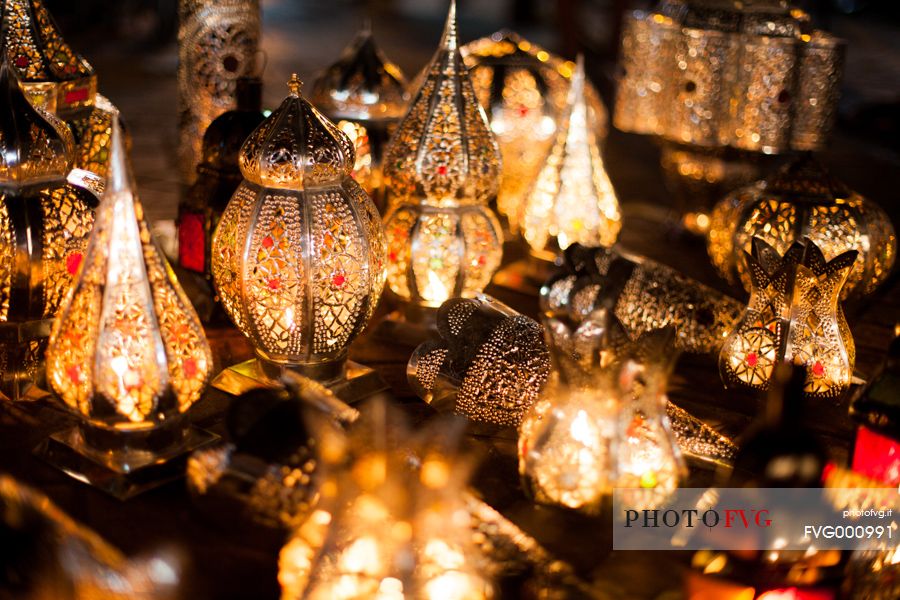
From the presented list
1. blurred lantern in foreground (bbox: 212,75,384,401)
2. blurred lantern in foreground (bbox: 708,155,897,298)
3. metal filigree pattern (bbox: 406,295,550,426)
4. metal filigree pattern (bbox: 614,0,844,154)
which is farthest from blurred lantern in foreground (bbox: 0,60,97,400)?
metal filigree pattern (bbox: 614,0,844,154)

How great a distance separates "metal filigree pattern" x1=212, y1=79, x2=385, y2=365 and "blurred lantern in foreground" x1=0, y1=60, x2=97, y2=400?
14 centimetres

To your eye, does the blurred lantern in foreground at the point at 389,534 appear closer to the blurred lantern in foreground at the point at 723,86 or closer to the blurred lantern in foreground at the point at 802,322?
the blurred lantern in foreground at the point at 802,322

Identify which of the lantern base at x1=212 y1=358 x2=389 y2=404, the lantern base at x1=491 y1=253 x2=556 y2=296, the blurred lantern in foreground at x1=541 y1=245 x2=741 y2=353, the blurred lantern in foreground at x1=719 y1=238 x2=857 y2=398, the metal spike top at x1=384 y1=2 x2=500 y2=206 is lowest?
the lantern base at x1=491 y1=253 x2=556 y2=296

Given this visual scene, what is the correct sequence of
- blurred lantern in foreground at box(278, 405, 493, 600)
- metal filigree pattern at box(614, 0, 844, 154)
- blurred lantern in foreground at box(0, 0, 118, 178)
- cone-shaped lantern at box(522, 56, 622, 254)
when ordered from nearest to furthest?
blurred lantern in foreground at box(278, 405, 493, 600) → blurred lantern in foreground at box(0, 0, 118, 178) → cone-shaped lantern at box(522, 56, 622, 254) → metal filigree pattern at box(614, 0, 844, 154)

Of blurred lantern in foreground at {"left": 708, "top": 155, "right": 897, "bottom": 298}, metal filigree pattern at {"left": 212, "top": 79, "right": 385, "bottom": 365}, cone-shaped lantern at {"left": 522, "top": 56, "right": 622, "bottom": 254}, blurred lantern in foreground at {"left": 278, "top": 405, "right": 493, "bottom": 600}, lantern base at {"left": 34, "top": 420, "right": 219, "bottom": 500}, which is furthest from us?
cone-shaped lantern at {"left": 522, "top": 56, "right": 622, "bottom": 254}

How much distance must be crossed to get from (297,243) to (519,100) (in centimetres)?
69

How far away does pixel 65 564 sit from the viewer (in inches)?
30.0

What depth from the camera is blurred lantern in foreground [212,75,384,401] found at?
3.16ft

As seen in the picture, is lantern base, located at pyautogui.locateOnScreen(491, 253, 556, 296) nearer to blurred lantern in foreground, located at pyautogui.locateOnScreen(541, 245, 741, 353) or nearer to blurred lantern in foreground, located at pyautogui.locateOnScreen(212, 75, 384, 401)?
blurred lantern in foreground, located at pyautogui.locateOnScreen(541, 245, 741, 353)

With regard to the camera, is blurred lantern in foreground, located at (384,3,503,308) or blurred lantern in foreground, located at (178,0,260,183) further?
blurred lantern in foreground, located at (178,0,260,183)

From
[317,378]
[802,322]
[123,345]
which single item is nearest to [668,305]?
[802,322]

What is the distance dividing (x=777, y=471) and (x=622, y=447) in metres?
0.12

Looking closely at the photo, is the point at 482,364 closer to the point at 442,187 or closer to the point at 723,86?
the point at 442,187

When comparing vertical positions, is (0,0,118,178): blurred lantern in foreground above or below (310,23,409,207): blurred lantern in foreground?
above
